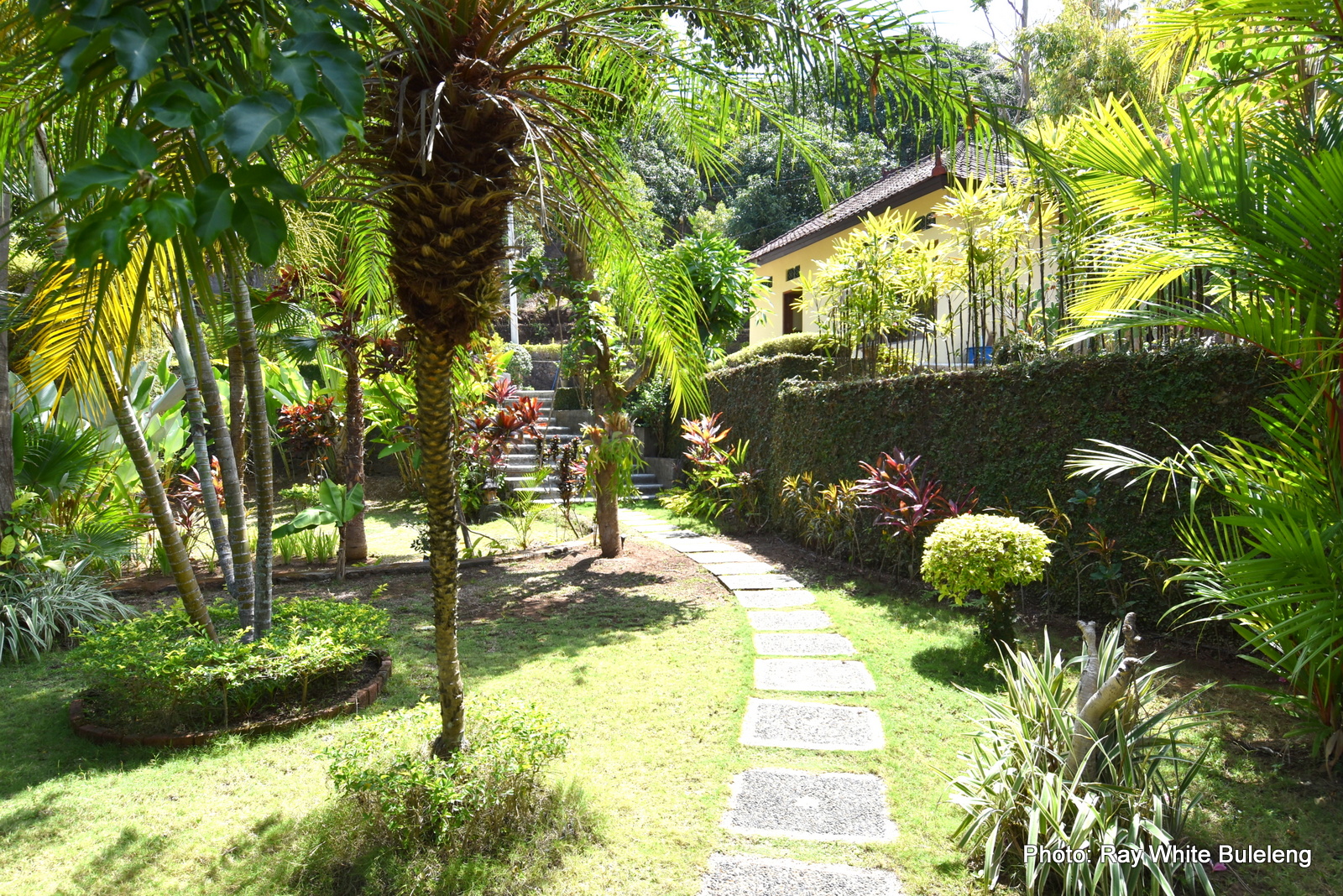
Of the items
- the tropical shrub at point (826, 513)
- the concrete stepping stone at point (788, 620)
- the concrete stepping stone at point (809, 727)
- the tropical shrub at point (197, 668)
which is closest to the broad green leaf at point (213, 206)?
the tropical shrub at point (197, 668)

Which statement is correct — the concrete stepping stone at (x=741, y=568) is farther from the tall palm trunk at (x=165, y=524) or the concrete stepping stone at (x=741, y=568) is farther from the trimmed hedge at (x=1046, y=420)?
the tall palm trunk at (x=165, y=524)

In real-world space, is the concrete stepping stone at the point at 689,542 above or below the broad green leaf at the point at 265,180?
below

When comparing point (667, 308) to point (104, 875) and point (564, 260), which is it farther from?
point (104, 875)

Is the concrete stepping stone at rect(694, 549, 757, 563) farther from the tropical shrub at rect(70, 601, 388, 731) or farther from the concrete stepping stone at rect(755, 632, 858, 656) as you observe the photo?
the tropical shrub at rect(70, 601, 388, 731)

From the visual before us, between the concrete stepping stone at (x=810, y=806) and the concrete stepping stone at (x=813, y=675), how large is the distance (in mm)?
1190

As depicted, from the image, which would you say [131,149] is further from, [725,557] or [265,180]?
[725,557]

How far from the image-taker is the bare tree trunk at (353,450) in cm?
835

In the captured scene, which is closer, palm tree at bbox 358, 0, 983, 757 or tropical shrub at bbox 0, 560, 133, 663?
palm tree at bbox 358, 0, 983, 757

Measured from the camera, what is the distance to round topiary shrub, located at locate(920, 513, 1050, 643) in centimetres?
508

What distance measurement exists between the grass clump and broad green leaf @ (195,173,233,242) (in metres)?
2.36

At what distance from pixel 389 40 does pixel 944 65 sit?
2299mm

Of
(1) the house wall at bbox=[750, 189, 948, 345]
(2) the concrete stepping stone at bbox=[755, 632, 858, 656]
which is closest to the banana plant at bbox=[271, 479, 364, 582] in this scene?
(2) the concrete stepping stone at bbox=[755, 632, 858, 656]

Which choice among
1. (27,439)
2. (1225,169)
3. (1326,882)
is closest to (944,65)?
(1225,169)

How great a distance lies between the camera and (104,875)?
2963 millimetres
